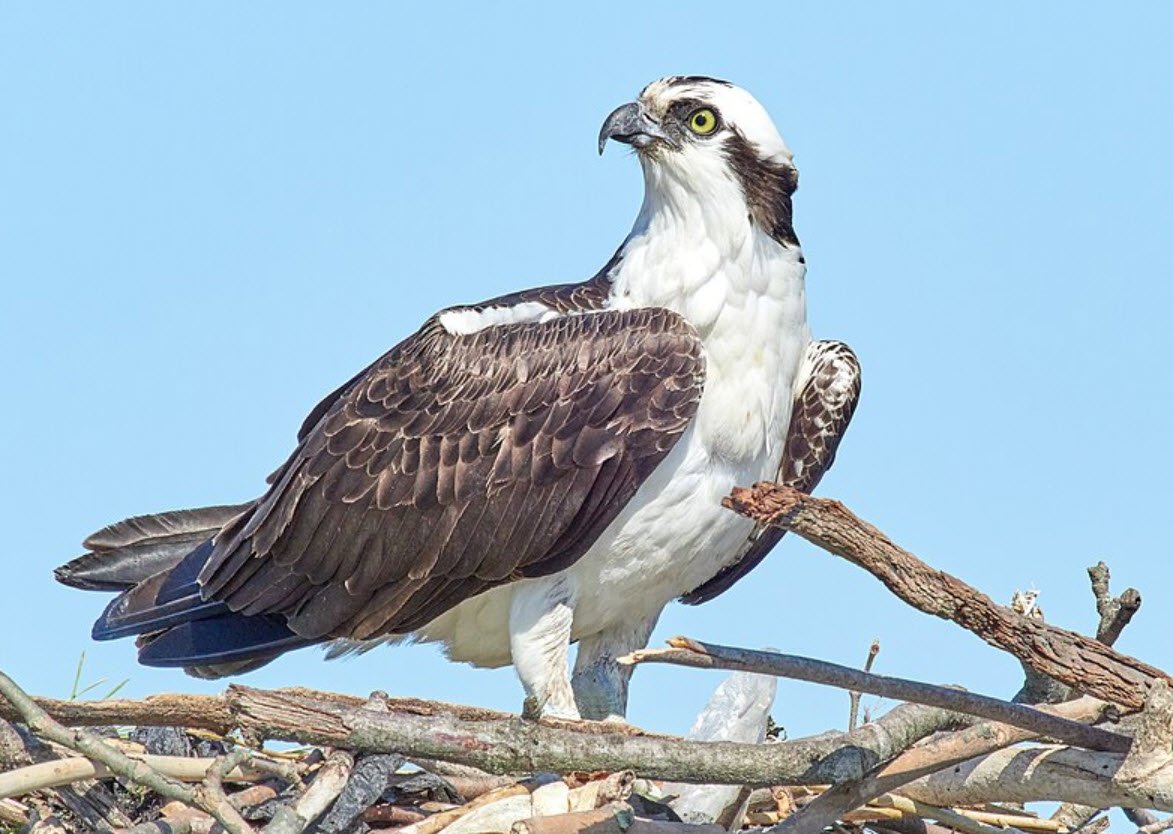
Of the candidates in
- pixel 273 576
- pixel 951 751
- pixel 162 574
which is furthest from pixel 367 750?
pixel 162 574

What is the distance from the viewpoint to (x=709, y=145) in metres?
7.30

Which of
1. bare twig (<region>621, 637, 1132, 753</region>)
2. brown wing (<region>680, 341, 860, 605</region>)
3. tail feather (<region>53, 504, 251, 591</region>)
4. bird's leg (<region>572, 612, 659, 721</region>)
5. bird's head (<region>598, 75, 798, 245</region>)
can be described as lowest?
bare twig (<region>621, 637, 1132, 753</region>)

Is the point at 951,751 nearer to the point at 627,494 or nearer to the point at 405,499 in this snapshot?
the point at 627,494

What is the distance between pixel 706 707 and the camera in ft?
22.8

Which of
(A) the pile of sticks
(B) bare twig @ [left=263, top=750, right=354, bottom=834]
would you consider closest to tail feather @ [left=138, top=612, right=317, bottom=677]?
(A) the pile of sticks

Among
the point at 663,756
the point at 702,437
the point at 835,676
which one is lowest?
the point at 663,756

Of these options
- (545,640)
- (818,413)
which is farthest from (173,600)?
(818,413)

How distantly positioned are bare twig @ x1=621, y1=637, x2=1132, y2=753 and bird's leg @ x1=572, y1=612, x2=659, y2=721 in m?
2.50

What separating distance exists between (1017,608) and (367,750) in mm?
1846

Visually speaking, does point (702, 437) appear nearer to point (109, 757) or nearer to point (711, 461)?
point (711, 461)

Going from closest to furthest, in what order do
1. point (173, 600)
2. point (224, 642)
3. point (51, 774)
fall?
point (51, 774)
point (224, 642)
point (173, 600)

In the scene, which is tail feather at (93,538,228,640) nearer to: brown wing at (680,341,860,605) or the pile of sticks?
the pile of sticks

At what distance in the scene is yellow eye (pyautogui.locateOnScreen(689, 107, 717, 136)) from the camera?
Answer: 7.32 meters

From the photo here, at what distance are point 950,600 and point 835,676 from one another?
0.41 metres
